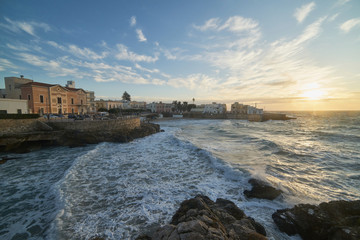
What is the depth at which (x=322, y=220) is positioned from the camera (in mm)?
4926

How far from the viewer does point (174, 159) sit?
45.1ft

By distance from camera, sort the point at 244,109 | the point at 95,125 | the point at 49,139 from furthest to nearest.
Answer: the point at 244,109
the point at 95,125
the point at 49,139

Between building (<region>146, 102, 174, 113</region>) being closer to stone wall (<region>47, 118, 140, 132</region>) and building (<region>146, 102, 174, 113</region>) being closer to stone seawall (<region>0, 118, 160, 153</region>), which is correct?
stone wall (<region>47, 118, 140, 132</region>)

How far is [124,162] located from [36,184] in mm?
5581

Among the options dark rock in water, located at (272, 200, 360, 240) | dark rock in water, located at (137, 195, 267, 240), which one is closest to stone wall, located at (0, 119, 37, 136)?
dark rock in water, located at (137, 195, 267, 240)

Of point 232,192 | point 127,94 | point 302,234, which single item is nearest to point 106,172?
point 232,192

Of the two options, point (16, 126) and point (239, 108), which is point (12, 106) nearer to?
point (16, 126)

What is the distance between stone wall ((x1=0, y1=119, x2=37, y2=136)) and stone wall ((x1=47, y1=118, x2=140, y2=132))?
1796mm

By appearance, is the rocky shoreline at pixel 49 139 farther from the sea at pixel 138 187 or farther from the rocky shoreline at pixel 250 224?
the rocky shoreline at pixel 250 224

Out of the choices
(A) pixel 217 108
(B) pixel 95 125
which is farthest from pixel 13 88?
(A) pixel 217 108

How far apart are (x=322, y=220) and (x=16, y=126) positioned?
29.1m

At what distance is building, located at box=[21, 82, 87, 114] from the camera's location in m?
29.0

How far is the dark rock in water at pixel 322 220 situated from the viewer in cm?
450

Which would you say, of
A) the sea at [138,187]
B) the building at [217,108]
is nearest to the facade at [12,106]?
the sea at [138,187]
